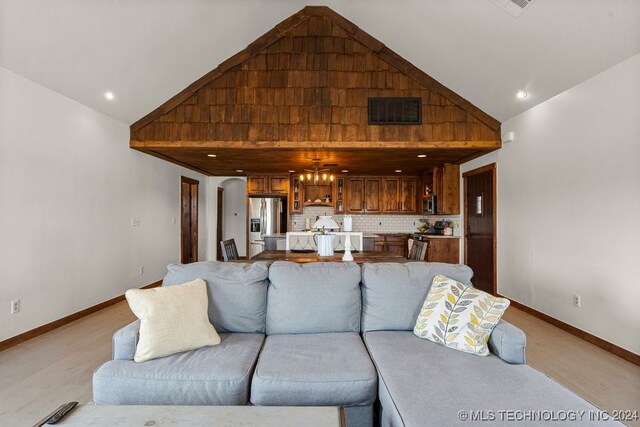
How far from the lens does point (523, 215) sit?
4.20 meters

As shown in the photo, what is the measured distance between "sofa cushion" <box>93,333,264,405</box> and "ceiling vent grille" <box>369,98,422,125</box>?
12.7 feet

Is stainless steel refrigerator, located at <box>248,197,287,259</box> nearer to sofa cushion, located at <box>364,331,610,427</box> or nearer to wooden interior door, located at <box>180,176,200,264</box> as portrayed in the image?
wooden interior door, located at <box>180,176,200,264</box>

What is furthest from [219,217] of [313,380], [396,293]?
[313,380]

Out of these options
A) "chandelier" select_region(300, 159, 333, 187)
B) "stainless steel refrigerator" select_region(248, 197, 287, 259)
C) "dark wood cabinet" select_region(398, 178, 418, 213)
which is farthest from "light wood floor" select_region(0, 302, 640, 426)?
"dark wood cabinet" select_region(398, 178, 418, 213)

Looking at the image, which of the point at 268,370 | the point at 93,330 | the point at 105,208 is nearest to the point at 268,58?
the point at 105,208

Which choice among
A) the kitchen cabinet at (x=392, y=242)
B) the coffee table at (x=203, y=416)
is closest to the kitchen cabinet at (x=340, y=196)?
the kitchen cabinet at (x=392, y=242)

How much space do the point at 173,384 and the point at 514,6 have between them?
4080 millimetres

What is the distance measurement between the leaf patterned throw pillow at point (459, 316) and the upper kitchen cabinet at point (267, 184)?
19.3 ft

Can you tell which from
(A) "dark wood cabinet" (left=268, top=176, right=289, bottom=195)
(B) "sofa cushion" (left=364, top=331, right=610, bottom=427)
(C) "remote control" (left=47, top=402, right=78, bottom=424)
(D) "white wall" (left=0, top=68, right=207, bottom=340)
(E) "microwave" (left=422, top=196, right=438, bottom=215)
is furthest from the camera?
(A) "dark wood cabinet" (left=268, top=176, right=289, bottom=195)

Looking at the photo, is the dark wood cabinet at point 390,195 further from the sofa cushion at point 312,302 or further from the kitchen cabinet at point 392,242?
the sofa cushion at point 312,302

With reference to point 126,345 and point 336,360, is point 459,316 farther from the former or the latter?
point 126,345

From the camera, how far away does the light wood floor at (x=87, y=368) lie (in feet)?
6.88

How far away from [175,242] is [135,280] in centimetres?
147

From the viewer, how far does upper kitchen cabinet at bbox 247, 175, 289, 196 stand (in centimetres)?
761
